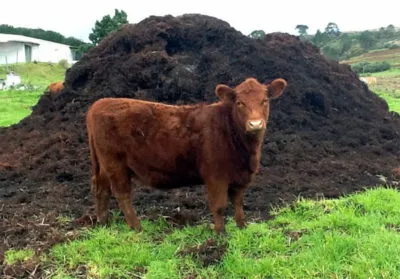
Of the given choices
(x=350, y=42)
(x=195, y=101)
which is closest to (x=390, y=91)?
(x=195, y=101)

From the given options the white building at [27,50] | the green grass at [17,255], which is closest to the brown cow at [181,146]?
the green grass at [17,255]

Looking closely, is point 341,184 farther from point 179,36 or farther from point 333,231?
point 179,36

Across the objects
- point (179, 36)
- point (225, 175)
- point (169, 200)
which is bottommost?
point (169, 200)

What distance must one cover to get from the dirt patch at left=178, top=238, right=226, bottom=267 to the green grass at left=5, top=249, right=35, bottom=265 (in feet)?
5.26

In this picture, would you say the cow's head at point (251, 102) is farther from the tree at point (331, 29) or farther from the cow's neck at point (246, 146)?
the tree at point (331, 29)

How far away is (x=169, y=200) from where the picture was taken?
24.3 feet

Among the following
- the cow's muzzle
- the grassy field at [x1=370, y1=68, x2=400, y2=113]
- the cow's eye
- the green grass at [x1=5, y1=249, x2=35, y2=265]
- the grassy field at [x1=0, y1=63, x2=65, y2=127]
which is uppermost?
the cow's eye

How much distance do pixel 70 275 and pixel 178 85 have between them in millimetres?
6675

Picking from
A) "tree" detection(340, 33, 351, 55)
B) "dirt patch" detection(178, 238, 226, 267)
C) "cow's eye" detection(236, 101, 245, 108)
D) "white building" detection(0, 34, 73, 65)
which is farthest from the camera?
"tree" detection(340, 33, 351, 55)

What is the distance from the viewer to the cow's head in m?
5.36

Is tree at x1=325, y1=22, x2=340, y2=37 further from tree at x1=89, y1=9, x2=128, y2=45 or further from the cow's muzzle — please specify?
the cow's muzzle

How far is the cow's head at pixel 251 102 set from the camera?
5.36m

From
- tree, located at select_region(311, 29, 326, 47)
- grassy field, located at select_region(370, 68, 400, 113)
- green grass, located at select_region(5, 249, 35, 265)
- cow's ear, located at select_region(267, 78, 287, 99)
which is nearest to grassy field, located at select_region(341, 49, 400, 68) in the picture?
grassy field, located at select_region(370, 68, 400, 113)

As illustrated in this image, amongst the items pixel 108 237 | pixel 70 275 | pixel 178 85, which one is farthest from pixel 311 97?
pixel 70 275
